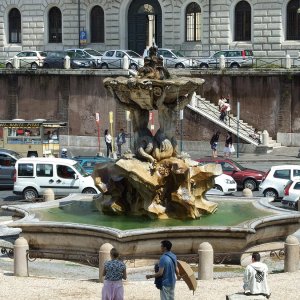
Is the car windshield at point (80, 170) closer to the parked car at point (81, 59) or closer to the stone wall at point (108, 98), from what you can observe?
the stone wall at point (108, 98)

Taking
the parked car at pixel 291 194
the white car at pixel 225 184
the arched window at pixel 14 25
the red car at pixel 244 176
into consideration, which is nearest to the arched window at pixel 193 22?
the arched window at pixel 14 25

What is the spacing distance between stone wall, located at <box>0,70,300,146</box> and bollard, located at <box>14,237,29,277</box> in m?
31.1

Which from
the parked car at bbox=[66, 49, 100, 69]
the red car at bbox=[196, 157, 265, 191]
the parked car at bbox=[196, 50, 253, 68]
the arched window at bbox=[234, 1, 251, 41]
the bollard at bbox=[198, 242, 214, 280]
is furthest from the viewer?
the arched window at bbox=[234, 1, 251, 41]

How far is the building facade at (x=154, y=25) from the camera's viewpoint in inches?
2491

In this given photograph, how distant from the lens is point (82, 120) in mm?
60688

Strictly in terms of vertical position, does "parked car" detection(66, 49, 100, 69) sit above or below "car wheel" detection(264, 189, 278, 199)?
above

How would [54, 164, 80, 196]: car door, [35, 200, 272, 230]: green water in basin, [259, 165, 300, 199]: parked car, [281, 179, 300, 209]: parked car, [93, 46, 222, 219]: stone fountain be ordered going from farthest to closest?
[54, 164, 80, 196]: car door < [259, 165, 300, 199]: parked car < [281, 179, 300, 209]: parked car < [93, 46, 222, 219]: stone fountain < [35, 200, 272, 230]: green water in basin

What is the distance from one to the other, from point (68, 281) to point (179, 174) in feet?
16.6

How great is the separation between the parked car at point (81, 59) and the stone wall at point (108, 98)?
1.23 metres

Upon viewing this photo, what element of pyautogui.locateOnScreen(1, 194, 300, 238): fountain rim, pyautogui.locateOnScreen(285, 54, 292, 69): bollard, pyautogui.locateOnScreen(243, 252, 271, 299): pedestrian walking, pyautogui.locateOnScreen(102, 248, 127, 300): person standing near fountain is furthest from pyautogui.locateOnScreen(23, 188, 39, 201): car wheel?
pyautogui.locateOnScreen(285, 54, 292, 69): bollard

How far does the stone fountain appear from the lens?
1125 inches

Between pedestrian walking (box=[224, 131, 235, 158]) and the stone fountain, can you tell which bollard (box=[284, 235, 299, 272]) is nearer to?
the stone fountain

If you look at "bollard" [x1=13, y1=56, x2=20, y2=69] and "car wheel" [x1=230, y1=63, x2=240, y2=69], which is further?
"bollard" [x1=13, y1=56, x2=20, y2=69]

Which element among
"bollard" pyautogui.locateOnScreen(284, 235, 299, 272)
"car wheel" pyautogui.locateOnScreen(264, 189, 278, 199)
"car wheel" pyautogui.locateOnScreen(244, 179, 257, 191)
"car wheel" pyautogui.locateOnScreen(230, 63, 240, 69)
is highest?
"car wheel" pyautogui.locateOnScreen(230, 63, 240, 69)
